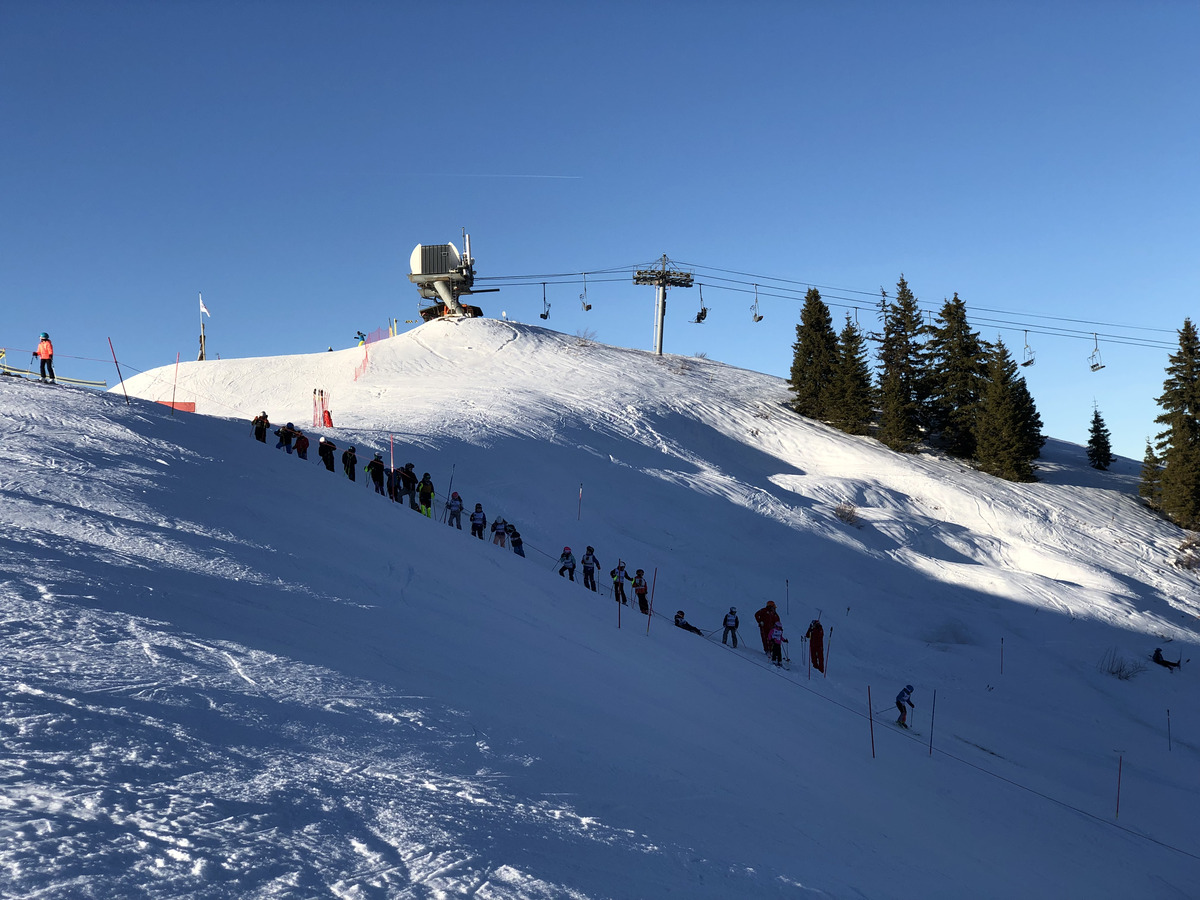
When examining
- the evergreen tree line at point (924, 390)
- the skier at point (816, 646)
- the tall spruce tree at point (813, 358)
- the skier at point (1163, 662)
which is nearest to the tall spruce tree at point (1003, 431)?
the evergreen tree line at point (924, 390)

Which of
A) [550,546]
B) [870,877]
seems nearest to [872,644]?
[550,546]

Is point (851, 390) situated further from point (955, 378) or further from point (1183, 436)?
point (1183, 436)

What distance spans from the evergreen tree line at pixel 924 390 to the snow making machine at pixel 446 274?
23.3 metres

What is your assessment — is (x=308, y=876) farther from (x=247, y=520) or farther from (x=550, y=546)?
(x=550, y=546)

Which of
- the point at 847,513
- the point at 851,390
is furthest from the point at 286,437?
the point at 851,390

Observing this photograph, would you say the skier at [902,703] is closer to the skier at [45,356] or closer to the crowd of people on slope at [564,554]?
the crowd of people on slope at [564,554]

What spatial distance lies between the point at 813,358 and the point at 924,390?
248 inches

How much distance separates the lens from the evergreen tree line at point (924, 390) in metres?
40.2

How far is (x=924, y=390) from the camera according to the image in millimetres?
43812

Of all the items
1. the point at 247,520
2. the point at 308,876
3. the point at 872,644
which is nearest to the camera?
the point at 308,876

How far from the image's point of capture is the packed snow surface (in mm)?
4723

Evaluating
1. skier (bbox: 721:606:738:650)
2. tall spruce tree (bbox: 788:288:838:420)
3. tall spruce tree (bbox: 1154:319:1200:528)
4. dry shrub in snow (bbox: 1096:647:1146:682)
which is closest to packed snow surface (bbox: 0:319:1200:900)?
dry shrub in snow (bbox: 1096:647:1146:682)

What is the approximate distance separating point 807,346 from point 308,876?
150 feet

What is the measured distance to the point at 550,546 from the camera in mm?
22203
